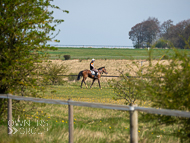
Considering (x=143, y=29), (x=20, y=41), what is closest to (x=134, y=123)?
(x=20, y=41)

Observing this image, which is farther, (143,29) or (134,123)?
(143,29)

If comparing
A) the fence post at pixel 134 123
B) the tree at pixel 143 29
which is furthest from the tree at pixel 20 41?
the tree at pixel 143 29

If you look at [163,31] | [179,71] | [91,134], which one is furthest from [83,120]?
[163,31]

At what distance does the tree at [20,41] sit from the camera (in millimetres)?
8484

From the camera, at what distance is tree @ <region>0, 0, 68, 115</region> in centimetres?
848

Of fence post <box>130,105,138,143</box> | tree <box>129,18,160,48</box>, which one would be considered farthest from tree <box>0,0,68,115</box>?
tree <box>129,18,160,48</box>

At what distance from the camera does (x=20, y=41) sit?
8.76 meters

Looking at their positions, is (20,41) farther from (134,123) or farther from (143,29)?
(143,29)

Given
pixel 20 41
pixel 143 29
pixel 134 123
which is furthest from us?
pixel 143 29

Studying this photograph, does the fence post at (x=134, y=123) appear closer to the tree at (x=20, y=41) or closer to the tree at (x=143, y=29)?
the tree at (x=20, y=41)

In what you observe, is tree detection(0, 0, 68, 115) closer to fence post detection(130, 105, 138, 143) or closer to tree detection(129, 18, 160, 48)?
fence post detection(130, 105, 138, 143)

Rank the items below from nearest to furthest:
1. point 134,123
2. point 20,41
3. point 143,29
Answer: point 134,123 < point 20,41 < point 143,29

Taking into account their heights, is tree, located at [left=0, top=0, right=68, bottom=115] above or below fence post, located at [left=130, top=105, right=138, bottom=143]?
above

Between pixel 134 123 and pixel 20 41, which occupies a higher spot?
pixel 20 41
